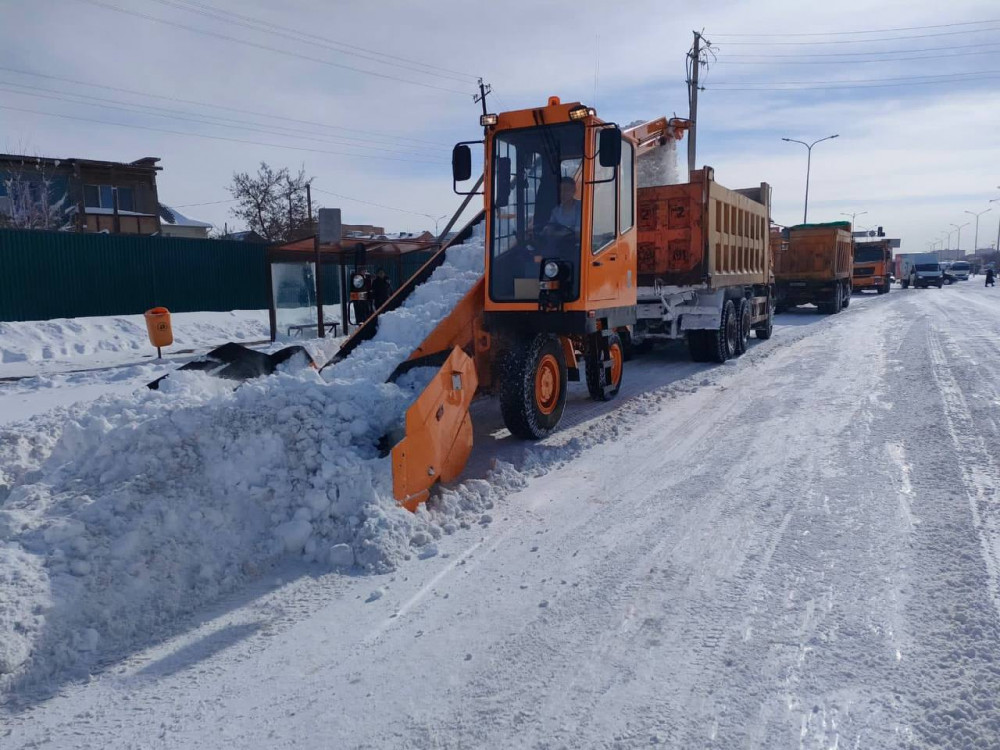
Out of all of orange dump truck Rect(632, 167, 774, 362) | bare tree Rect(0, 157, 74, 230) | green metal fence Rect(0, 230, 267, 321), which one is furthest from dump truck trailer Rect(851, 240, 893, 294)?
bare tree Rect(0, 157, 74, 230)

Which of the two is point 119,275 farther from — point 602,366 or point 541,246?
point 541,246

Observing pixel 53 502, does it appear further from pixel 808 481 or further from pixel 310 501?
pixel 808 481

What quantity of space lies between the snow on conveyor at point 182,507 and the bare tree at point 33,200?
2716 centimetres

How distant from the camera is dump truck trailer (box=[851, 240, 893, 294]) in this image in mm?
35656

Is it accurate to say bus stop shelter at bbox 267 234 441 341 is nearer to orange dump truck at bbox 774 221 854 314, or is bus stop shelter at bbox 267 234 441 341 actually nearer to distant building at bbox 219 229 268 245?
orange dump truck at bbox 774 221 854 314

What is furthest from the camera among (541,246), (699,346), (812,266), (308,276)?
(812,266)

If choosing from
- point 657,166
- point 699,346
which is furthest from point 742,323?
point 657,166

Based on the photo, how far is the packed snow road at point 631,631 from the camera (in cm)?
283

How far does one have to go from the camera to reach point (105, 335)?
628 inches

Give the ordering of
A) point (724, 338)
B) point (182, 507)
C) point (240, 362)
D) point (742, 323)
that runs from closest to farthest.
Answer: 1. point (182, 507)
2. point (240, 362)
3. point (724, 338)
4. point (742, 323)

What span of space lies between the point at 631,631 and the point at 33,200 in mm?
34148

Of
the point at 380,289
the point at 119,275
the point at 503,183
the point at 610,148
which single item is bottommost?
the point at 380,289

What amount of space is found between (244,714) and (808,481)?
442 cm

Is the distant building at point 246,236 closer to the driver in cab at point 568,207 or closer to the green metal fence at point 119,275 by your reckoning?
the green metal fence at point 119,275
